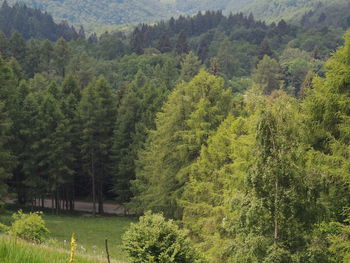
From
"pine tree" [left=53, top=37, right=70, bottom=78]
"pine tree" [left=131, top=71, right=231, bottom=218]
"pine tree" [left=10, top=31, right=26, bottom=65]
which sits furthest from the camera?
"pine tree" [left=53, top=37, right=70, bottom=78]

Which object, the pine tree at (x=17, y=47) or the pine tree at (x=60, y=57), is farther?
the pine tree at (x=60, y=57)

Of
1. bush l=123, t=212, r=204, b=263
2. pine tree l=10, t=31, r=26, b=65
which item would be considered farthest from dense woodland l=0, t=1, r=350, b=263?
pine tree l=10, t=31, r=26, b=65

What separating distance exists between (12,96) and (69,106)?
281 inches

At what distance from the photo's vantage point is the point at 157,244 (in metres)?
11.4

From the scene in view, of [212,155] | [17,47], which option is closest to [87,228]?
[212,155]

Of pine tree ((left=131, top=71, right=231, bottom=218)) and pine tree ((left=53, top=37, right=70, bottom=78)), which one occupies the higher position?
pine tree ((left=53, top=37, right=70, bottom=78))

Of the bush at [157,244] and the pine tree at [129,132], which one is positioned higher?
the pine tree at [129,132]

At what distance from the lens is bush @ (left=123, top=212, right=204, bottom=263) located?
11.3 metres

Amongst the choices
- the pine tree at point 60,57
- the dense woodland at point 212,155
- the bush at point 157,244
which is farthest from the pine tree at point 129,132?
the pine tree at point 60,57

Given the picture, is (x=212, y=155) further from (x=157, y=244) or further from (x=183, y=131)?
(x=157, y=244)

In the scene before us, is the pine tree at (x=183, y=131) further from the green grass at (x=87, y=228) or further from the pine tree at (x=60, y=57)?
the pine tree at (x=60, y=57)

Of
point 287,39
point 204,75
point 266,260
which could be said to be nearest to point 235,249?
point 266,260

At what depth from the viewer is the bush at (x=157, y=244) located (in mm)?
11328

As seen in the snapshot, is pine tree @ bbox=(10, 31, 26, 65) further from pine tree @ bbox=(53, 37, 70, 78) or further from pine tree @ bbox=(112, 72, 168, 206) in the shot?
pine tree @ bbox=(112, 72, 168, 206)
